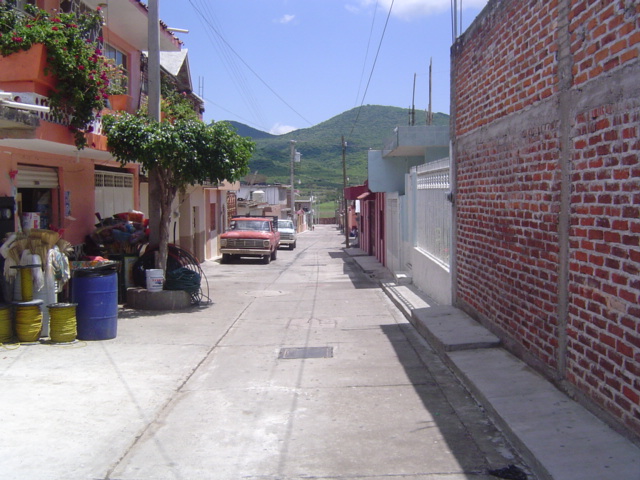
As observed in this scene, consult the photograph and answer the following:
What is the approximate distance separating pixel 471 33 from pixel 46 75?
6392mm

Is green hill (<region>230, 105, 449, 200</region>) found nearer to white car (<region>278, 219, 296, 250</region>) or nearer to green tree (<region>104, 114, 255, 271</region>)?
white car (<region>278, 219, 296, 250</region>)

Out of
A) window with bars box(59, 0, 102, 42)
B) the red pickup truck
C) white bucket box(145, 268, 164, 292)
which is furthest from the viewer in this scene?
the red pickup truck

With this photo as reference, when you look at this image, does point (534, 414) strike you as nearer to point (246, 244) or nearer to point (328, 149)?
point (246, 244)

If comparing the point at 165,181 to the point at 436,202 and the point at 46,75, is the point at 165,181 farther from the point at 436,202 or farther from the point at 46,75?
the point at 436,202

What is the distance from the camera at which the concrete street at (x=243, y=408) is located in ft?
15.4

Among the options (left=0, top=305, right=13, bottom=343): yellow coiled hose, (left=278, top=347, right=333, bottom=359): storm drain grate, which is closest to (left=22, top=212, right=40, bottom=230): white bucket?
(left=0, top=305, right=13, bottom=343): yellow coiled hose

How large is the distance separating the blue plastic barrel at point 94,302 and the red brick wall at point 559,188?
5284mm

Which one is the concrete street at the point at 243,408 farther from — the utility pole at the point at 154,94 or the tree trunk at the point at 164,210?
the utility pole at the point at 154,94

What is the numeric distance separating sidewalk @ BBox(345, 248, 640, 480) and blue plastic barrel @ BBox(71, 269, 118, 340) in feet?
15.2

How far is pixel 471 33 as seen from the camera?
29.8 feet

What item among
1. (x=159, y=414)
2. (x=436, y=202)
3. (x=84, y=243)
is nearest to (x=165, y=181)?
(x=84, y=243)

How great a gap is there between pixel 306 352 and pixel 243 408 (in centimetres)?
257

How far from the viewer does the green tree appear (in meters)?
11.6

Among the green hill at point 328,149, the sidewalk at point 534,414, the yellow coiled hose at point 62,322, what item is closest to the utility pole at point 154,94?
the yellow coiled hose at point 62,322
